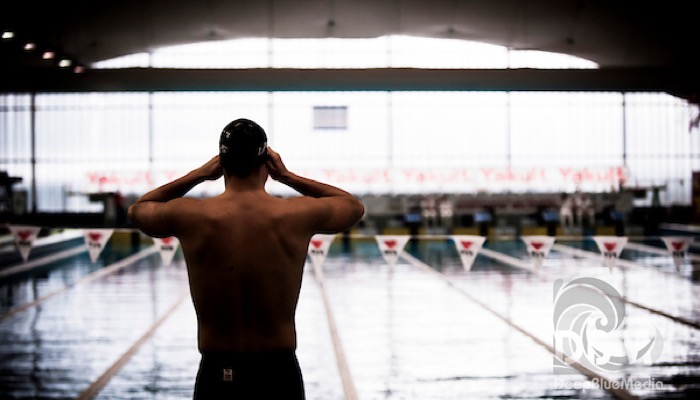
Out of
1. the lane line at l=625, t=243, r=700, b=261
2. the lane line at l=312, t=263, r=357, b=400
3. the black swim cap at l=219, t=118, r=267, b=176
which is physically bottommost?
the lane line at l=312, t=263, r=357, b=400

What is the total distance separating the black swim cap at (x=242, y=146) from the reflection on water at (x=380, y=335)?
439 centimetres

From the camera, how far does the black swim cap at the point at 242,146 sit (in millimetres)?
2744

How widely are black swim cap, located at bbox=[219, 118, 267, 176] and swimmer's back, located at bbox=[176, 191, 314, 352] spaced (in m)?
0.12

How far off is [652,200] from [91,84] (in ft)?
75.0

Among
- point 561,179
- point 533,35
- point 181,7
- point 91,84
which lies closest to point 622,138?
point 561,179

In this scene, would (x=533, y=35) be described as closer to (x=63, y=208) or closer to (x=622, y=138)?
(x=622, y=138)

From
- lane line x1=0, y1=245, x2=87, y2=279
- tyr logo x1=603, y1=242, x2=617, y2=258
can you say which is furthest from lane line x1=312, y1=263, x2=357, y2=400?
lane line x1=0, y1=245, x2=87, y2=279

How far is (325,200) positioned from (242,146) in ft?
1.30

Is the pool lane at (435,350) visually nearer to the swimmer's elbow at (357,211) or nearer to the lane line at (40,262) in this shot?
the swimmer's elbow at (357,211)

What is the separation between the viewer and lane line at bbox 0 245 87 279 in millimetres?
18105

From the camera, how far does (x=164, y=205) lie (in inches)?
115

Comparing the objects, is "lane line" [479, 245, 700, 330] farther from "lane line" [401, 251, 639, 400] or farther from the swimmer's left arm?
the swimmer's left arm

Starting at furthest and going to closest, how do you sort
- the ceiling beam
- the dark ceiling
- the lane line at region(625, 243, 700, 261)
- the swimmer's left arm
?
1. the dark ceiling
2. the lane line at region(625, 243, 700, 261)
3. the ceiling beam
4. the swimmer's left arm

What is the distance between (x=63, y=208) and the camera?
32.2 meters
